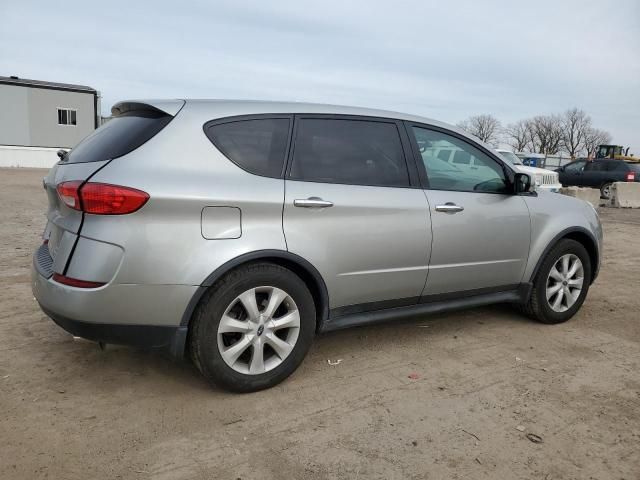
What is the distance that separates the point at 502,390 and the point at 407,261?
1.01m

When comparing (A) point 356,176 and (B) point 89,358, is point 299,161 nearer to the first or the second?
(A) point 356,176

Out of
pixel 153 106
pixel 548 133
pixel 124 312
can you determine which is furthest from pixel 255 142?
pixel 548 133

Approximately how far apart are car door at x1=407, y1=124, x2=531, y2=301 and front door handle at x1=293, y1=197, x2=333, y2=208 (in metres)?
0.87

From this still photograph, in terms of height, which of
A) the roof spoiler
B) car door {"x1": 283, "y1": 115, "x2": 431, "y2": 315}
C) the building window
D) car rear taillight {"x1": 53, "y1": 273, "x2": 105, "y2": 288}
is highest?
the building window

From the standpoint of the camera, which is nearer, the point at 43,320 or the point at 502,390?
the point at 502,390

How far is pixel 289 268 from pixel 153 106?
1.24 meters

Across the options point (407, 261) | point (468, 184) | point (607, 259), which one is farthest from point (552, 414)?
point (607, 259)

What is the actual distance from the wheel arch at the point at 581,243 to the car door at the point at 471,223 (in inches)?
7.8

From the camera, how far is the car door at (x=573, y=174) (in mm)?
20844

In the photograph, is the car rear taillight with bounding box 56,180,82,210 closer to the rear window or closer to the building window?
the rear window

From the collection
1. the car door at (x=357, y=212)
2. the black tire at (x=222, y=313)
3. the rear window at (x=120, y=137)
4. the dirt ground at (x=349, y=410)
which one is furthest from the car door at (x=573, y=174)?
the rear window at (x=120, y=137)

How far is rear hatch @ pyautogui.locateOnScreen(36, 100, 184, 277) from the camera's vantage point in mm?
2846

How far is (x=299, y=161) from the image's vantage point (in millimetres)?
3307

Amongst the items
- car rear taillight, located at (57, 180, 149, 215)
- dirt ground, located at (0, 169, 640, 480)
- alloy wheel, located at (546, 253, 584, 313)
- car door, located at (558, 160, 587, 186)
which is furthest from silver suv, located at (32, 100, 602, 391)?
car door, located at (558, 160, 587, 186)
